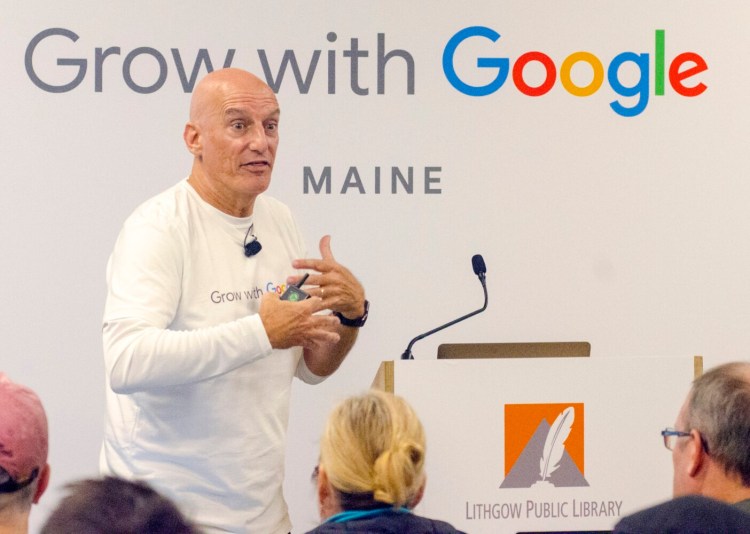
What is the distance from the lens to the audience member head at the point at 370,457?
2.12 metres

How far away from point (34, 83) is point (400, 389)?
218 centimetres

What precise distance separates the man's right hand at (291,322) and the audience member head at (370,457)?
641 mm

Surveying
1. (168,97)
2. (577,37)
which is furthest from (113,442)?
(577,37)

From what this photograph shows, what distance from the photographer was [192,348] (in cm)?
279

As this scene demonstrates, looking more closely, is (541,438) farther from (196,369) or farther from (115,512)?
(115,512)

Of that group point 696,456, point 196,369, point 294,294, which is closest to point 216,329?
point 196,369

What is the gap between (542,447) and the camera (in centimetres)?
333

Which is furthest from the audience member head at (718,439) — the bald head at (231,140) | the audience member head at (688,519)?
the bald head at (231,140)

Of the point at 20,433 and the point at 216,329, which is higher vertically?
the point at 216,329

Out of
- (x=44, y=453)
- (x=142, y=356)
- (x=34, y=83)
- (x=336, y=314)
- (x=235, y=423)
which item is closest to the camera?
(x=44, y=453)

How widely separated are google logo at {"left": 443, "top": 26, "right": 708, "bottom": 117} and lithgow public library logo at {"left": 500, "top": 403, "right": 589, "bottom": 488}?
1807mm

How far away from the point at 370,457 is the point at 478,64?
9.43 feet

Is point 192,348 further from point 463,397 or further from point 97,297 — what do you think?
point 97,297

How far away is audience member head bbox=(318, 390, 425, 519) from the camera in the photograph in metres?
2.12
